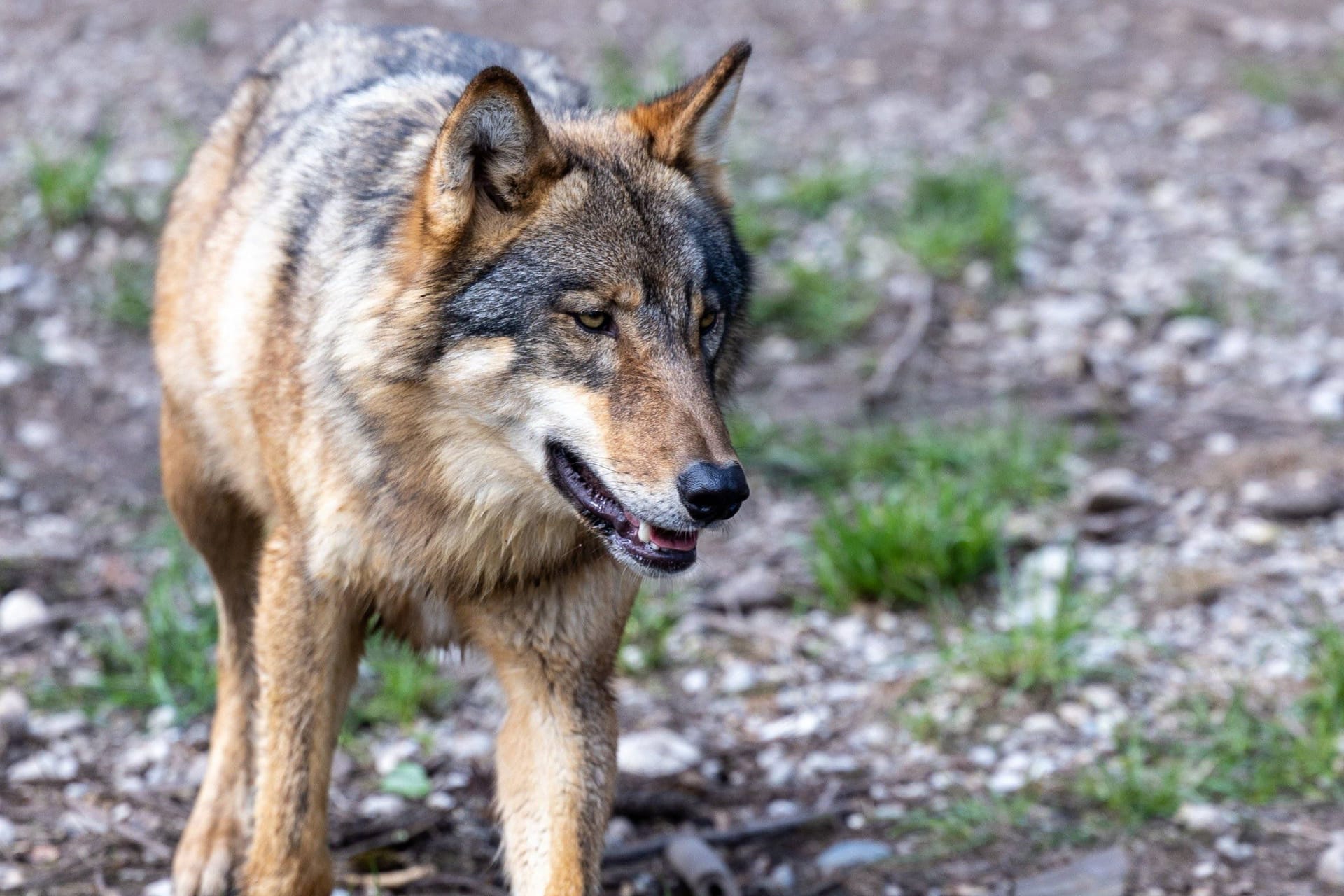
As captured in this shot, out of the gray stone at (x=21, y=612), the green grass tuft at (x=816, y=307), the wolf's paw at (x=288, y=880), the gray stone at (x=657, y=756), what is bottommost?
the gray stone at (x=657, y=756)

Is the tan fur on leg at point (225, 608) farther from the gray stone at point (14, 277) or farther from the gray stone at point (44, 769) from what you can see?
the gray stone at point (14, 277)

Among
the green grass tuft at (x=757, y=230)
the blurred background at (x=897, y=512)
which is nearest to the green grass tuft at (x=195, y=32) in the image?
the blurred background at (x=897, y=512)

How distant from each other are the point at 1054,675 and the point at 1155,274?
3.36m

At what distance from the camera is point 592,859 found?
133 inches

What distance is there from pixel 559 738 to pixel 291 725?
0.64 m

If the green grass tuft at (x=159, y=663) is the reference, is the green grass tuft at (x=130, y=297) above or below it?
above

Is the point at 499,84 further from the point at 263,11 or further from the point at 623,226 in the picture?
the point at 263,11

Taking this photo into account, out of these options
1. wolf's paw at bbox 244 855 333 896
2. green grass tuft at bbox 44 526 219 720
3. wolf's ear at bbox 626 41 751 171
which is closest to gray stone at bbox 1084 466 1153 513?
wolf's ear at bbox 626 41 751 171

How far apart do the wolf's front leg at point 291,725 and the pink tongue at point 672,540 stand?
863mm

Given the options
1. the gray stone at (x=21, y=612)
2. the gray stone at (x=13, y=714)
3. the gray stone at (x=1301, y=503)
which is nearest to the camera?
the gray stone at (x=13, y=714)

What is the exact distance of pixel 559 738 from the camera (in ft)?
11.2

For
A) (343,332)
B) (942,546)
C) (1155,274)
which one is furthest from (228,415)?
(1155,274)

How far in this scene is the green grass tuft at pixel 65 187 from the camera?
283 inches

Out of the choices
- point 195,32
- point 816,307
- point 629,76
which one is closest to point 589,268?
point 816,307
